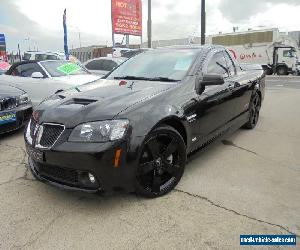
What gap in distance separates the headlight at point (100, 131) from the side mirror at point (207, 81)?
4.12 feet

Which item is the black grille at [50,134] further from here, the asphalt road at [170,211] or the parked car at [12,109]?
the parked car at [12,109]

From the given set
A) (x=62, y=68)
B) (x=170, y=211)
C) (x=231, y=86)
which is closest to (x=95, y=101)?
(x=170, y=211)

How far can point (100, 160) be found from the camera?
9.84 ft

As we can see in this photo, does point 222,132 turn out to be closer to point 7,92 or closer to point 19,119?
point 19,119

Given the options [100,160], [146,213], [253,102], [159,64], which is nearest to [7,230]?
[100,160]

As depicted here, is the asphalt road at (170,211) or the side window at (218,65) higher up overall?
the side window at (218,65)

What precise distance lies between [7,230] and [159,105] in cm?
178

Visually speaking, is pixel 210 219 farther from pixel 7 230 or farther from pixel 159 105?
pixel 7 230

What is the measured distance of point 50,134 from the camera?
3.25 meters

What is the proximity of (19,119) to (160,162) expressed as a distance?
3.47 meters

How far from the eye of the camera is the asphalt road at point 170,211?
2840 millimetres

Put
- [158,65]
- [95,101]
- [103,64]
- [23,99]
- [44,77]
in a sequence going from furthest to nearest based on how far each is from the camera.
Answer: [103,64] < [44,77] < [23,99] < [158,65] < [95,101]

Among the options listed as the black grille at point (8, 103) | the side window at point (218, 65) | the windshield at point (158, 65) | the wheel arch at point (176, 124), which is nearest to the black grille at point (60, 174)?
the wheel arch at point (176, 124)

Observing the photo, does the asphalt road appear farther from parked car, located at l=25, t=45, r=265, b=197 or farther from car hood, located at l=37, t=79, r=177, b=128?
car hood, located at l=37, t=79, r=177, b=128
